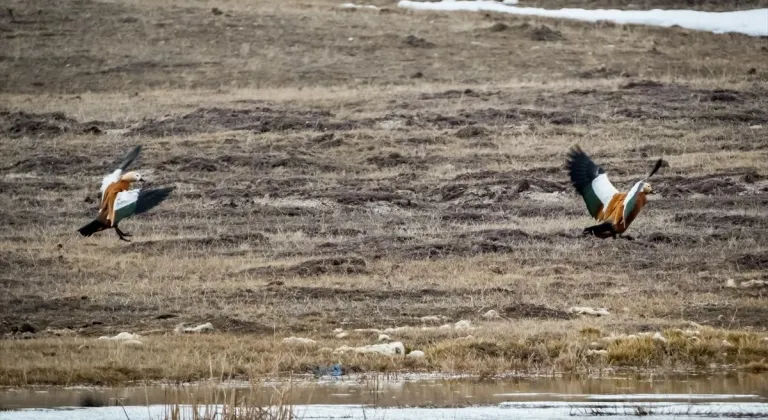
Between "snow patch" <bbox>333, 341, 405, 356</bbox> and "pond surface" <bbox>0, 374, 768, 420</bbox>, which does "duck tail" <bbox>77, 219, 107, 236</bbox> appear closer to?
"pond surface" <bbox>0, 374, 768, 420</bbox>

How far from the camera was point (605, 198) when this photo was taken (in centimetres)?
1401

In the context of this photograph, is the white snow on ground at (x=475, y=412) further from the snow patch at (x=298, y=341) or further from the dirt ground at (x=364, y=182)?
the snow patch at (x=298, y=341)

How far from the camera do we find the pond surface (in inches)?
419

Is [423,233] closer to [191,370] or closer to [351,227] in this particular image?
[351,227]

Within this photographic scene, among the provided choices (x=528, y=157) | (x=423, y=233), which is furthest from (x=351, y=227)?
(x=528, y=157)

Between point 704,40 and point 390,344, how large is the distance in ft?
98.2

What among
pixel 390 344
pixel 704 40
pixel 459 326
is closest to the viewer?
pixel 390 344

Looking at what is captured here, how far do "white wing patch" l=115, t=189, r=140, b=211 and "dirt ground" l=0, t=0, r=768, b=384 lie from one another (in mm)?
1347

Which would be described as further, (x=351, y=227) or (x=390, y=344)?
(x=351, y=227)


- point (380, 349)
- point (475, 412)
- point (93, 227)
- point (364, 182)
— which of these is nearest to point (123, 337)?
point (93, 227)

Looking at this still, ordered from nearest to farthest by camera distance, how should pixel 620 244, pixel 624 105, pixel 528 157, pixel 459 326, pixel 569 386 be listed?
pixel 569 386, pixel 459 326, pixel 620 244, pixel 528 157, pixel 624 105

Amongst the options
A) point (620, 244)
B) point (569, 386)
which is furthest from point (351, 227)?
point (569, 386)

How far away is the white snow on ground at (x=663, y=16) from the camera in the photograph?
42750 mm

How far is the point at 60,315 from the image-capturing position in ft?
50.4
